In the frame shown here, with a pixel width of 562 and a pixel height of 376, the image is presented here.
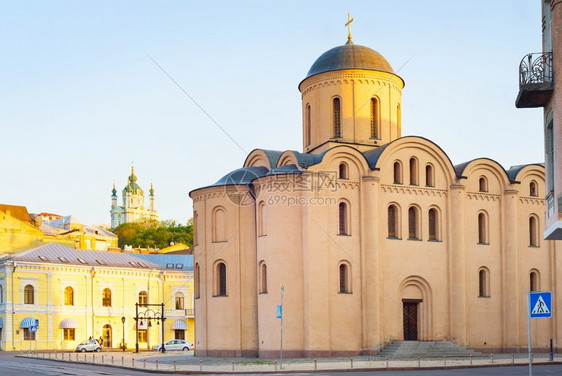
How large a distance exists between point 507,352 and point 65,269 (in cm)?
3391

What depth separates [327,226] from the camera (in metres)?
38.2

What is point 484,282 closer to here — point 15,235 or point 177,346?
point 177,346

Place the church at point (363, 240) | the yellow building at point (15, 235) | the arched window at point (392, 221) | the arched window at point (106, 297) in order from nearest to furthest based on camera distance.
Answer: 1. the church at point (363, 240)
2. the arched window at point (392, 221)
3. the arched window at point (106, 297)
4. the yellow building at point (15, 235)

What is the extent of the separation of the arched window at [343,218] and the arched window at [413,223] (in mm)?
3929

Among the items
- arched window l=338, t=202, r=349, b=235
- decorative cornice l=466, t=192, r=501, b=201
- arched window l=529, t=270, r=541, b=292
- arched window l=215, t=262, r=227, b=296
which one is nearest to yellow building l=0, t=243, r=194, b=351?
arched window l=215, t=262, r=227, b=296

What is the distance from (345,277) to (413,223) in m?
5.17

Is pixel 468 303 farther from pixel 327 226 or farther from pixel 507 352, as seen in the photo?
pixel 327 226

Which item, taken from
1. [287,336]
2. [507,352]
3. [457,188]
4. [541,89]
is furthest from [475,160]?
[541,89]

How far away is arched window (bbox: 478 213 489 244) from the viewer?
138 ft

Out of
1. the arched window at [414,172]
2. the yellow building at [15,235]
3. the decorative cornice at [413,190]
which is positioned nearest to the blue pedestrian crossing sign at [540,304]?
the decorative cornice at [413,190]

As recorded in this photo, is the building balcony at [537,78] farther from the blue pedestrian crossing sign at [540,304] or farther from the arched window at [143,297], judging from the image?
the arched window at [143,297]

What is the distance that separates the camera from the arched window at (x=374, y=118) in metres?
43.6

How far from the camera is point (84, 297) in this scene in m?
59.1

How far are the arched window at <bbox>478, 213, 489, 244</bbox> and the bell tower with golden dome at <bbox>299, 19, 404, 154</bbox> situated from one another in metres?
6.80
